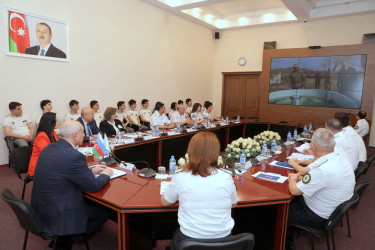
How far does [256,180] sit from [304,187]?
0.48 metres

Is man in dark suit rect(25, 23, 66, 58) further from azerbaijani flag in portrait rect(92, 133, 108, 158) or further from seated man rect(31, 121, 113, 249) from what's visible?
seated man rect(31, 121, 113, 249)

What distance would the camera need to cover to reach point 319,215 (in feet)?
6.85

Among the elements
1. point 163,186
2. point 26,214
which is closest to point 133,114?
point 163,186

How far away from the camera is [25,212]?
1.65 metres

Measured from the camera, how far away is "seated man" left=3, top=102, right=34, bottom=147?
4469mm

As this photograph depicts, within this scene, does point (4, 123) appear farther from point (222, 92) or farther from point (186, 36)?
point (222, 92)

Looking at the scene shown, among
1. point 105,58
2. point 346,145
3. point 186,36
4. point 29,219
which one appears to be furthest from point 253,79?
point 29,219

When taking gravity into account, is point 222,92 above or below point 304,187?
above

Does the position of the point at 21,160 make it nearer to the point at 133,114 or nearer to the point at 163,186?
the point at 163,186

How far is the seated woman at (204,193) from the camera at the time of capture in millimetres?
1454

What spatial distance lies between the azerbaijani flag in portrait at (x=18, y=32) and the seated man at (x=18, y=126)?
1.04 m

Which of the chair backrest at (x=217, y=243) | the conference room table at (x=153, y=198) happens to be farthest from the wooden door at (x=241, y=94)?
the chair backrest at (x=217, y=243)

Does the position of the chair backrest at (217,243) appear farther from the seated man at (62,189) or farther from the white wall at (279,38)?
Result: the white wall at (279,38)

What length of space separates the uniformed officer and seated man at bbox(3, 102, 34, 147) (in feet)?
24.4
